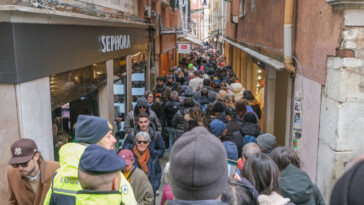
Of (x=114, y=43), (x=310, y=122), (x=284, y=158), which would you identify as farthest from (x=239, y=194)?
(x=114, y=43)

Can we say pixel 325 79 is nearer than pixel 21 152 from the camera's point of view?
No

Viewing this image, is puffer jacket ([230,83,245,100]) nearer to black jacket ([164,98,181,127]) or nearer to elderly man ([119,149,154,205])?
black jacket ([164,98,181,127])

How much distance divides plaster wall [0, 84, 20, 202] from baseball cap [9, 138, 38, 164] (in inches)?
24.8

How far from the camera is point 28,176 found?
353cm

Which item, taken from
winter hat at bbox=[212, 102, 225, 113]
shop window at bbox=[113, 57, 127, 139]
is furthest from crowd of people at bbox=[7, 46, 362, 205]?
shop window at bbox=[113, 57, 127, 139]

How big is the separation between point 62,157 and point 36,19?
2283mm

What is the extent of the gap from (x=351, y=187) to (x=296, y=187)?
7.73ft

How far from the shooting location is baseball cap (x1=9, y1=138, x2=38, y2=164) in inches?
136

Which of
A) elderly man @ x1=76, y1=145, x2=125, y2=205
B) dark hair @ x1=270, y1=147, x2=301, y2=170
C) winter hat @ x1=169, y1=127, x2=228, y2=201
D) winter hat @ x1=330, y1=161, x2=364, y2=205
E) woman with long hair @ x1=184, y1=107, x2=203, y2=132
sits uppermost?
winter hat @ x1=330, y1=161, x2=364, y2=205

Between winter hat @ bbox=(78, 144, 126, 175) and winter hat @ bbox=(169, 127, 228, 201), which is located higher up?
winter hat @ bbox=(169, 127, 228, 201)

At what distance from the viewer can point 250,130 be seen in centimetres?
602

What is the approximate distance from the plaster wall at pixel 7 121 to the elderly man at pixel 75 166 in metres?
1.19

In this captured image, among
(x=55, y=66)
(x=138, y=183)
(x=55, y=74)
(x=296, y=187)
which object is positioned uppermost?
(x=55, y=66)

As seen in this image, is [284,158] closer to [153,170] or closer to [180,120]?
[153,170]
